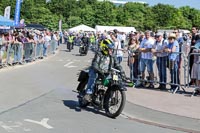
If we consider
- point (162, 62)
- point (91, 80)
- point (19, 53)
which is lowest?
point (91, 80)

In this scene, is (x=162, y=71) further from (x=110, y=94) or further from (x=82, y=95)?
(x=110, y=94)

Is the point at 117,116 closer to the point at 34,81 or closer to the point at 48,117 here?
the point at 48,117

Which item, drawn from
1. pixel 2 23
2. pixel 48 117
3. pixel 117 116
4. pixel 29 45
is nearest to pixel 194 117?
pixel 117 116

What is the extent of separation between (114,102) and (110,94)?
188 mm

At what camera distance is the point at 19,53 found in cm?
2102

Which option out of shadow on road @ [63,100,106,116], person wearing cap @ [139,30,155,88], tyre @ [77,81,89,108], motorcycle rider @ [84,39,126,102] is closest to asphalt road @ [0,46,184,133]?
shadow on road @ [63,100,106,116]

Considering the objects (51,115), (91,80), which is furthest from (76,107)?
(51,115)

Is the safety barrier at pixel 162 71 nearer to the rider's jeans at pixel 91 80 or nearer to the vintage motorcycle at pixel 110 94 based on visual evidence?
the vintage motorcycle at pixel 110 94

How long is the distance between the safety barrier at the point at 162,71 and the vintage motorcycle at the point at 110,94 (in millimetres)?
3748

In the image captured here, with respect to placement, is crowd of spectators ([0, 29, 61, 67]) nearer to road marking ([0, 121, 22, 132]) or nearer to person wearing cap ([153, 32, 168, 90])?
person wearing cap ([153, 32, 168, 90])

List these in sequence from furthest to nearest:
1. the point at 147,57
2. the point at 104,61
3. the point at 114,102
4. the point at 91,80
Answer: the point at 147,57 < the point at 91,80 < the point at 104,61 < the point at 114,102

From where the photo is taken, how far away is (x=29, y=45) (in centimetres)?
2283

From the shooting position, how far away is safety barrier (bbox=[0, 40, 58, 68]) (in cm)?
1905

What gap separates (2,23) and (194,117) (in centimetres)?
2043
